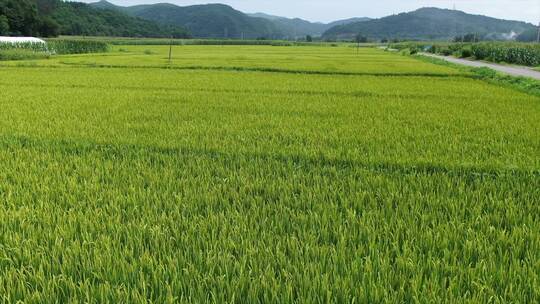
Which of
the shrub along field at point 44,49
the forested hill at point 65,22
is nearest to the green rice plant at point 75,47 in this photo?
the shrub along field at point 44,49

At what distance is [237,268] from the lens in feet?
6.73

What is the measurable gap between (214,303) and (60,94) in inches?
386

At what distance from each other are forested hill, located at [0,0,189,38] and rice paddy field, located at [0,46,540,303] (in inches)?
2499

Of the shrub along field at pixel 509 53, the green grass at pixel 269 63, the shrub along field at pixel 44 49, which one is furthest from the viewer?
the shrub along field at pixel 509 53

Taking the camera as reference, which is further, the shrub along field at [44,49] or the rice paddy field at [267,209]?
the shrub along field at [44,49]

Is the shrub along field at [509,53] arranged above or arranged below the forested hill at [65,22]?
below

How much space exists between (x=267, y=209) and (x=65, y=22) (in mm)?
94022

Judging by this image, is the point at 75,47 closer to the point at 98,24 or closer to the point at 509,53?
the point at 509,53

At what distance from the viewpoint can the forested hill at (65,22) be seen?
2480 inches

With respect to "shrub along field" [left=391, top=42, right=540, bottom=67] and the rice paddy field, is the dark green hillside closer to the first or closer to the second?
"shrub along field" [left=391, top=42, right=540, bottom=67]

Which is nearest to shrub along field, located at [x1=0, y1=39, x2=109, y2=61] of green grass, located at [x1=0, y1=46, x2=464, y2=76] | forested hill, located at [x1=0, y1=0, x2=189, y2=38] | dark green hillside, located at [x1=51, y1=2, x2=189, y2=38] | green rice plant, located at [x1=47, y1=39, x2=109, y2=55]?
green rice plant, located at [x1=47, y1=39, x2=109, y2=55]

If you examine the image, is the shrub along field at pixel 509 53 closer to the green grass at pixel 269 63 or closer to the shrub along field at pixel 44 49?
the green grass at pixel 269 63

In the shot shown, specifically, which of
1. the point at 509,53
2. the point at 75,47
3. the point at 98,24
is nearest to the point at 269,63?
the point at 509,53

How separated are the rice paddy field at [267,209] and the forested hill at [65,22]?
63477mm
